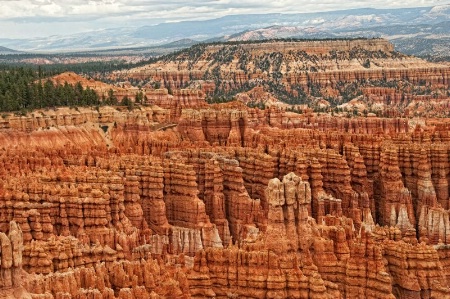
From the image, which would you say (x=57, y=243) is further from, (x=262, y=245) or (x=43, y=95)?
(x=43, y=95)

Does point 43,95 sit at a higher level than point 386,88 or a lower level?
higher

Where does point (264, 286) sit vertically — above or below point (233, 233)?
above

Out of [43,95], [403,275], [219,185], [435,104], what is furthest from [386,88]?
[403,275]

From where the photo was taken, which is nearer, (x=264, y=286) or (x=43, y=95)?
(x=264, y=286)

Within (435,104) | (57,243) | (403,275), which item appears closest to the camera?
(403,275)

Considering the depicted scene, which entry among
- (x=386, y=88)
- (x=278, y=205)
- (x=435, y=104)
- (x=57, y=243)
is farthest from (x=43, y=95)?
(x=386, y=88)

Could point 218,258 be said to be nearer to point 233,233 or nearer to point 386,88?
point 233,233

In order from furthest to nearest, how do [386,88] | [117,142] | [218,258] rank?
1. [386,88]
2. [117,142]
3. [218,258]

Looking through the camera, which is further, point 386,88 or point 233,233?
point 386,88

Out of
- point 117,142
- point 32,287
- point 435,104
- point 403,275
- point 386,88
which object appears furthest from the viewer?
point 386,88
